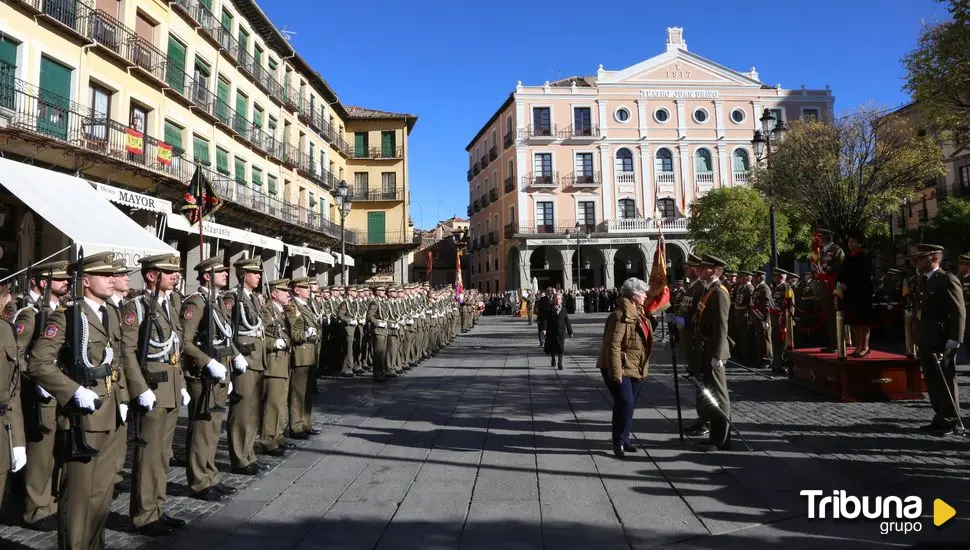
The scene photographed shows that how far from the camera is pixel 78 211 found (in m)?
11.0

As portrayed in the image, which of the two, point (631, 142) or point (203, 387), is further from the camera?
point (631, 142)

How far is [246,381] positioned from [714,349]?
15.2ft

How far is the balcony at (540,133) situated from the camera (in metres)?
43.2

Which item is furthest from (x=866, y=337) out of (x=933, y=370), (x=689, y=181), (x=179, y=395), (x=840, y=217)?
(x=689, y=181)

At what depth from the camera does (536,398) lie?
30.4ft

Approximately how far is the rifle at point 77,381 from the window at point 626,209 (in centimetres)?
4158

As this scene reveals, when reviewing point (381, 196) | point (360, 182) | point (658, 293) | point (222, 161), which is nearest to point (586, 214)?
point (381, 196)

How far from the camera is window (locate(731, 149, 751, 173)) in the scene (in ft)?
142

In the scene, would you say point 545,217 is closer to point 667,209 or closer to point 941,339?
point 667,209

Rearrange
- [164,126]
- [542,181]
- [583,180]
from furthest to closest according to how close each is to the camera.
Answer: [542,181] < [583,180] < [164,126]

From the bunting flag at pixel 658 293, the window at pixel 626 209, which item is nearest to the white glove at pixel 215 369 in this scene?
the bunting flag at pixel 658 293

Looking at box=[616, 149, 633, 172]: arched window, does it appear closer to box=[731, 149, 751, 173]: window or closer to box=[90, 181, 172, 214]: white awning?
box=[731, 149, 751, 173]: window

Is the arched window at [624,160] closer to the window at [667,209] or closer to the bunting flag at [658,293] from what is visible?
the window at [667,209]

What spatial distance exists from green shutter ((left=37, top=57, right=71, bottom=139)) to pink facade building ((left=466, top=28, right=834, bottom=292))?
31046 millimetres
